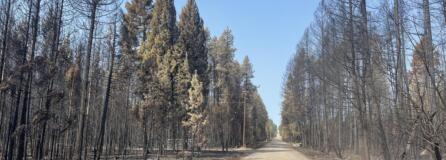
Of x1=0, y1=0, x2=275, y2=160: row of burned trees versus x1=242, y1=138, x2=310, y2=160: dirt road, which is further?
x1=242, y1=138, x2=310, y2=160: dirt road

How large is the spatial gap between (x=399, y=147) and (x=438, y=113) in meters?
4.61

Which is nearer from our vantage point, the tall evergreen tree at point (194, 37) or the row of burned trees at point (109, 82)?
the row of burned trees at point (109, 82)

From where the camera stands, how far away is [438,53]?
8875 mm

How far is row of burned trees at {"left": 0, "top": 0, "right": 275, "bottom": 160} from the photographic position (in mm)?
14711

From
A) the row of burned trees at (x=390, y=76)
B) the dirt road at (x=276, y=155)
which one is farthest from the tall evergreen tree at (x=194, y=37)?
the row of burned trees at (x=390, y=76)

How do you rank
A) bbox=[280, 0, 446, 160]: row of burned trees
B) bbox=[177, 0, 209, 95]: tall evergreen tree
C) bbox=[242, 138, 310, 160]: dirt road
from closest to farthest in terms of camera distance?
bbox=[280, 0, 446, 160]: row of burned trees
bbox=[242, 138, 310, 160]: dirt road
bbox=[177, 0, 209, 95]: tall evergreen tree

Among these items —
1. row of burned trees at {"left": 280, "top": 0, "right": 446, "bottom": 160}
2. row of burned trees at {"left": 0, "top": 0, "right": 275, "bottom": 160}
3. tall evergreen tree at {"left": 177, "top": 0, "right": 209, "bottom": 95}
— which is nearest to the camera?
row of burned trees at {"left": 280, "top": 0, "right": 446, "bottom": 160}

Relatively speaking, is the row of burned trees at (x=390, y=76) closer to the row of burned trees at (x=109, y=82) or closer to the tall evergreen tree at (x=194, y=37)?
the row of burned trees at (x=109, y=82)

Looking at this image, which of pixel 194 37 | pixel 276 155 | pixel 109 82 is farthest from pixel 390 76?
pixel 194 37

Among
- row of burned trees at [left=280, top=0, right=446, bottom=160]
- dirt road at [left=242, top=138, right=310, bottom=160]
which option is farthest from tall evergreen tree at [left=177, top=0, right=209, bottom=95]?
row of burned trees at [left=280, top=0, right=446, bottom=160]

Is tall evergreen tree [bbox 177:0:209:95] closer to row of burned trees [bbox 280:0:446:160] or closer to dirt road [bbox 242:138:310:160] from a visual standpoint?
dirt road [bbox 242:138:310:160]

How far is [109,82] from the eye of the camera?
24.8 m

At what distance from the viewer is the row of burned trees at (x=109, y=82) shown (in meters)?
14.7

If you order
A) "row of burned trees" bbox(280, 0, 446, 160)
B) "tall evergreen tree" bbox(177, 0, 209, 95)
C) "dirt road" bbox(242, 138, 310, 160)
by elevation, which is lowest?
"dirt road" bbox(242, 138, 310, 160)
